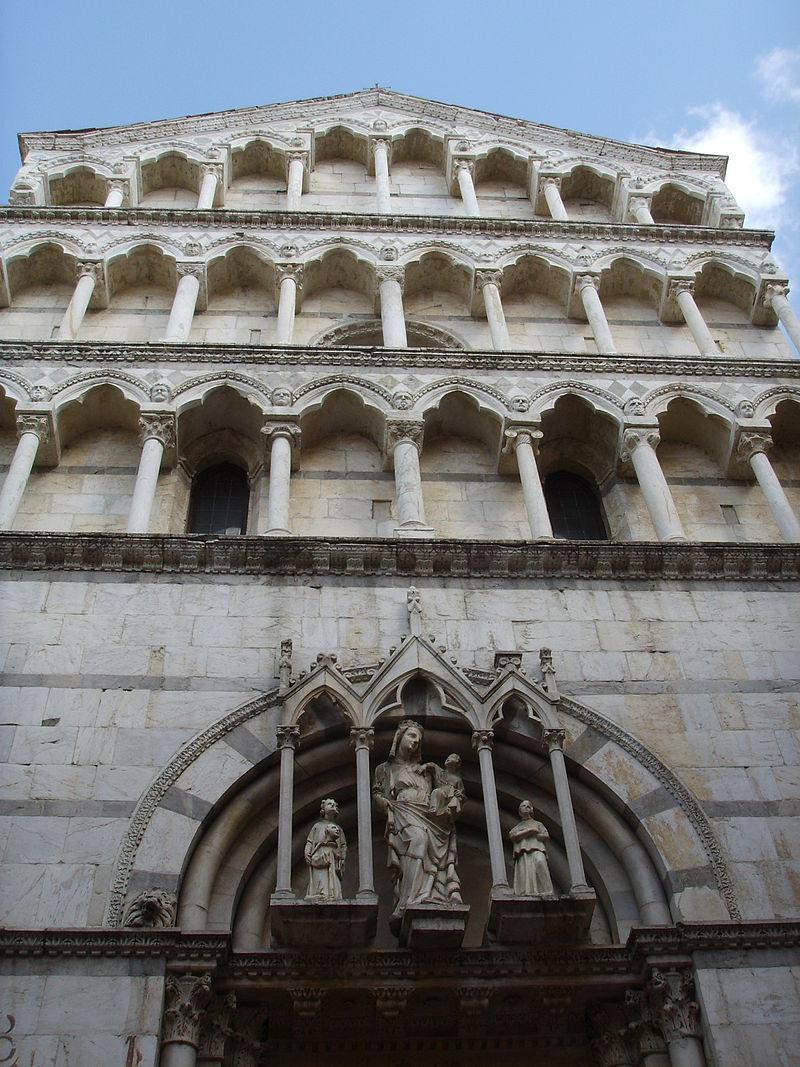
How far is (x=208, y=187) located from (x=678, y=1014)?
12070 millimetres

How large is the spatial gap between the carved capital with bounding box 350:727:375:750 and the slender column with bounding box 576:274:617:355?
6.02 meters

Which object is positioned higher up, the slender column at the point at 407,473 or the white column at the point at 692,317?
the white column at the point at 692,317

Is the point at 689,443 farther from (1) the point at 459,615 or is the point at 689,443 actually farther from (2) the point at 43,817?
(2) the point at 43,817

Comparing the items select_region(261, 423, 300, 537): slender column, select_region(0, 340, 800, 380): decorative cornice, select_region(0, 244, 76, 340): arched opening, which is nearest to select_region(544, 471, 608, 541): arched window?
select_region(0, 340, 800, 380): decorative cornice

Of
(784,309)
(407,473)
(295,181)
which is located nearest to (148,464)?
(407,473)

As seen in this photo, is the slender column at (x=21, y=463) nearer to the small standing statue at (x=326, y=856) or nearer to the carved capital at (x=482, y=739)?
the small standing statue at (x=326, y=856)

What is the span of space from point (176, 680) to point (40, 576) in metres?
1.71

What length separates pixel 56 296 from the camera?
13.6m

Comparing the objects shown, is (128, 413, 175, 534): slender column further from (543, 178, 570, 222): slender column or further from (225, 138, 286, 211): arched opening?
(543, 178, 570, 222): slender column

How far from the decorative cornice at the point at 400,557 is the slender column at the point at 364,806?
5.93 feet

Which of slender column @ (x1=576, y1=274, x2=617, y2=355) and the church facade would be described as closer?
the church facade

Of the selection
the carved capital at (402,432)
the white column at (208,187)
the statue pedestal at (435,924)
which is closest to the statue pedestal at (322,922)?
the statue pedestal at (435,924)

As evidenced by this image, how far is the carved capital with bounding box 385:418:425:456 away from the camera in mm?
11133

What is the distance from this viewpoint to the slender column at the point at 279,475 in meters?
10.2
